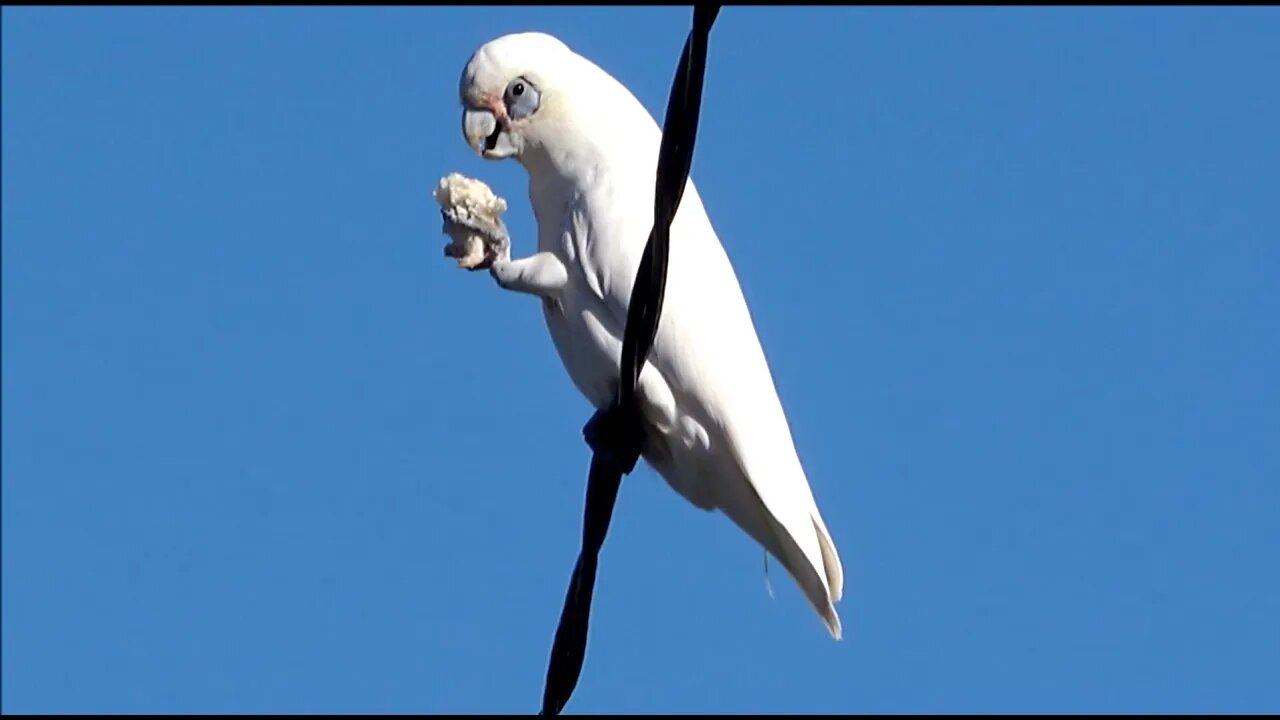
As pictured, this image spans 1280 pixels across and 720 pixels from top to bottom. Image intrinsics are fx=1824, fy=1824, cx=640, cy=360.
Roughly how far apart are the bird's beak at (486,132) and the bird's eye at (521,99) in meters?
0.04

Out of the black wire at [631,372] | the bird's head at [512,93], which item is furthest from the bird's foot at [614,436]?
the bird's head at [512,93]

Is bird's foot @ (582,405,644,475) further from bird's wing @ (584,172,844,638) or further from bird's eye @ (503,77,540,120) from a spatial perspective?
bird's eye @ (503,77,540,120)

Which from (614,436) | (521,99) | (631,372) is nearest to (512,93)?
(521,99)

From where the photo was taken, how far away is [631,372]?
313 cm

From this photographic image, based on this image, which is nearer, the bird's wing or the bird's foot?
the bird's foot

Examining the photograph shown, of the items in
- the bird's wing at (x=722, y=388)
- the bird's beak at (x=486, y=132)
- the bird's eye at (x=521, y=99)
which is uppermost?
the bird's eye at (x=521, y=99)

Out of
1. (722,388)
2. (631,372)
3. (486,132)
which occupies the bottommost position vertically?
(631,372)

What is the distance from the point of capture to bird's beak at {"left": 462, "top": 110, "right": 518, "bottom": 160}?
4.14 metres

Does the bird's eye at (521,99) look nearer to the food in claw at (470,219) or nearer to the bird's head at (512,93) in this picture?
the bird's head at (512,93)

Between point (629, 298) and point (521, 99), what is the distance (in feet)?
2.19

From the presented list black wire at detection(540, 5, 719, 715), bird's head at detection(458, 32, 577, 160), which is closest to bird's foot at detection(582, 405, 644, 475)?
black wire at detection(540, 5, 719, 715)

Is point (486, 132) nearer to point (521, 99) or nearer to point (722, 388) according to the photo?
point (521, 99)

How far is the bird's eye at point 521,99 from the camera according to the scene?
411 cm

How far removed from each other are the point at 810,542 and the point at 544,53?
1.27 meters
